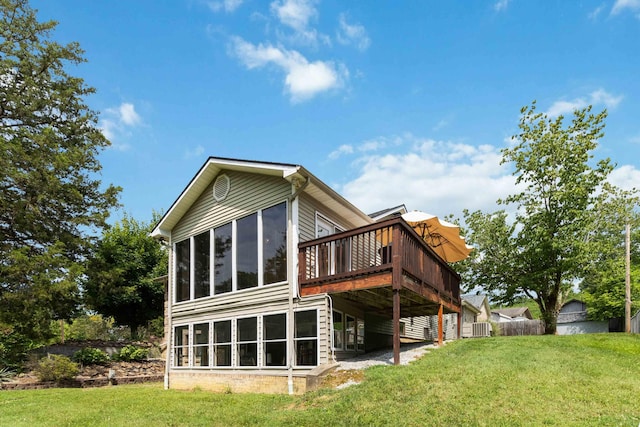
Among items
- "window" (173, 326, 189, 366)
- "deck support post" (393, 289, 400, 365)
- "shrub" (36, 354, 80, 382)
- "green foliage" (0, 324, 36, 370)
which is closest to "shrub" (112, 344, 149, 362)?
"green foliage" (0, 324, 36, 370)

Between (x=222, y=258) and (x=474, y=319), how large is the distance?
24424 mm

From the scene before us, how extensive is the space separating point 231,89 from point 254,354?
8827 millimetres

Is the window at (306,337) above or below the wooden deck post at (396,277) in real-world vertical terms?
below

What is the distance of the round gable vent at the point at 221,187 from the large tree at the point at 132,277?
12270mm

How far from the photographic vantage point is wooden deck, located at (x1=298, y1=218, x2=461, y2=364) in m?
9.62

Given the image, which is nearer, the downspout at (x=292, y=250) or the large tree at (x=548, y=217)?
the downspout at (x=292, y=250)

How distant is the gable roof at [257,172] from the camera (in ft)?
35.7

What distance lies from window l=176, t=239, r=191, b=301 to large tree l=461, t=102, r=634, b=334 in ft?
47.7

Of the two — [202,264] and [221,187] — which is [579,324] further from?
[221,187]

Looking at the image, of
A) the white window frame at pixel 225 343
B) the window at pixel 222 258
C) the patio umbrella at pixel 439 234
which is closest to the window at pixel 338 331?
the white window frame at pixel 225 343

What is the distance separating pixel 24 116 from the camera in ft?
69.7

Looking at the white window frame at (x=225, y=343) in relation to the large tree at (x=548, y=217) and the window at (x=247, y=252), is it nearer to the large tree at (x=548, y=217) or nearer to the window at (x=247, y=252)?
the window at (x=247, y=252)

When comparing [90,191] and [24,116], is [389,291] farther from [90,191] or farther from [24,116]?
[24,116]

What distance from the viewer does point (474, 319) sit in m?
32.2
